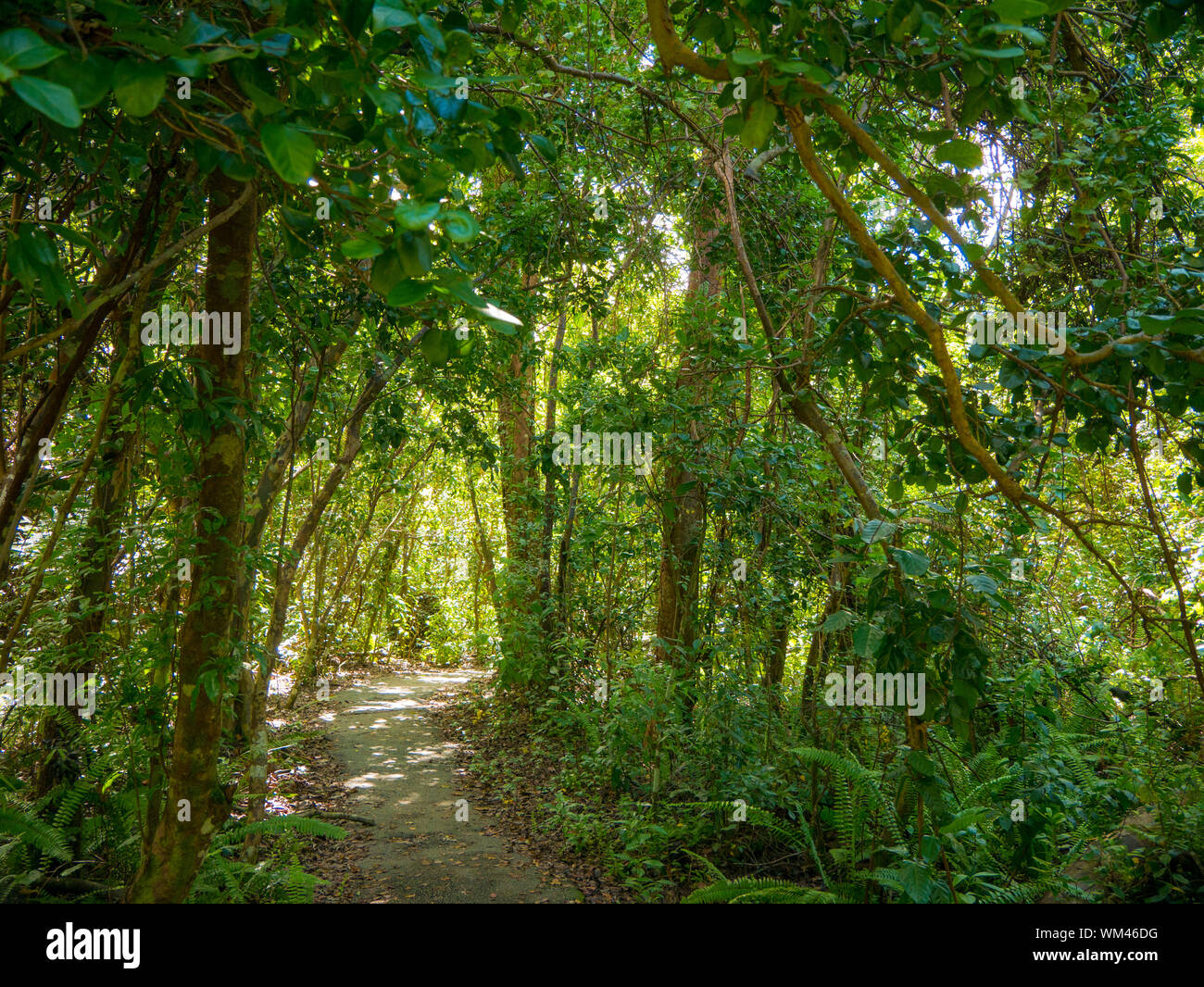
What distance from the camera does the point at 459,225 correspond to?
4.38 feet

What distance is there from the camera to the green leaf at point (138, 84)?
47.8 inches

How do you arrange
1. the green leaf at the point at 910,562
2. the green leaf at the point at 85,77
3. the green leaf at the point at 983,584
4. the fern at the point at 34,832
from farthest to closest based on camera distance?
the fern at the point at 34,832
the green leaf at the point at 983,584
the green leaf at the point at 910,562
the green leaf at the point at 85,77

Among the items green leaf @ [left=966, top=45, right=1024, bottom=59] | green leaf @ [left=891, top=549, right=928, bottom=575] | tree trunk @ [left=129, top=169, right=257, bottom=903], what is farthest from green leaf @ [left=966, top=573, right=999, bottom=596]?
tree trunk @ [left=129, top=169, right=257, bottom=903]

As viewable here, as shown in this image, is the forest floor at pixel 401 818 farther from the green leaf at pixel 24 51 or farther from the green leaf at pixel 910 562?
the green leaf at pixel 24 51

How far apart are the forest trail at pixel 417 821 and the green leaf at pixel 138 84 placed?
171 inches

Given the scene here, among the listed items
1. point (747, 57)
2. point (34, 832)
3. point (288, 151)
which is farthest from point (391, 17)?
point (34, 832)

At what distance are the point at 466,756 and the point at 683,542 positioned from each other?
320 centimetres

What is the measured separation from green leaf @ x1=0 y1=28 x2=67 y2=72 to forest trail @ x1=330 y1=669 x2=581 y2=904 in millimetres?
4466

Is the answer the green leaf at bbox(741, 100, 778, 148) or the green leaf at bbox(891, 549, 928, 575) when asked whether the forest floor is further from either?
the green leaf at bbox(741, 100, 778, 148)

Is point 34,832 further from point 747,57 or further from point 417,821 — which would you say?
point 747,57

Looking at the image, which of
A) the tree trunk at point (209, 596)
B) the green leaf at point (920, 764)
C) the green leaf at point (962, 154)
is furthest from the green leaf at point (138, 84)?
the green leaf at point (920, 764)

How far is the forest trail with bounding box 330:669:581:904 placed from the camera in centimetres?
467
